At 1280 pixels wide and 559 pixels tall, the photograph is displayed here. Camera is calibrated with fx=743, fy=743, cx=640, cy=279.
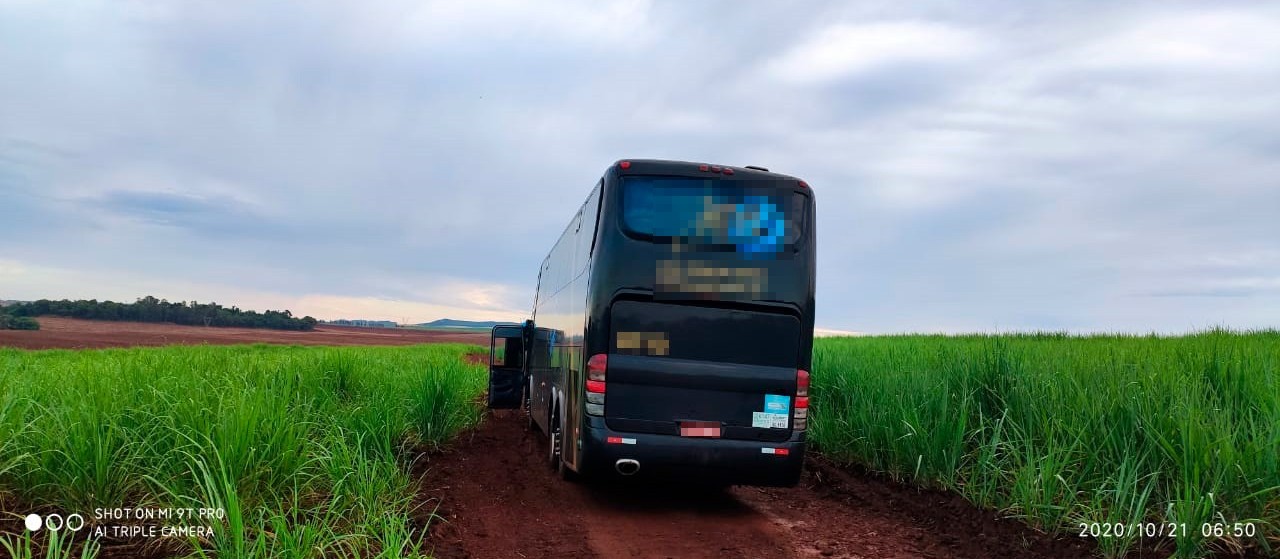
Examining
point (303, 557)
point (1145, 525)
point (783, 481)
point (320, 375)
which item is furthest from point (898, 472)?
point (320, 375)

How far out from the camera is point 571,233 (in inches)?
442

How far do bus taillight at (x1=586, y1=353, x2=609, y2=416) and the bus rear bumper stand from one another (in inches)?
8.3

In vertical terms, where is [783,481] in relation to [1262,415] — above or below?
below

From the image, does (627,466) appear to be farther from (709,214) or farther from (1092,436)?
(1092,436)

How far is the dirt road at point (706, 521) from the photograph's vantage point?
22.1 ft

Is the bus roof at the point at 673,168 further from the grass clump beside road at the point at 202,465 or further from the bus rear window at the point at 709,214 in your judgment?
the grass clump beside road at the point at 202,465

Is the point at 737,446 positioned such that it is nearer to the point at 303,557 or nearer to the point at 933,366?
the point at 303,557

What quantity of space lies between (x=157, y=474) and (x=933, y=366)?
1080 centimetres

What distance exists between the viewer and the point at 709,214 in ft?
26.3

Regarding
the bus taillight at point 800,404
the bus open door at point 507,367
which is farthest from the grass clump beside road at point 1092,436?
the bus open door at point 507,367

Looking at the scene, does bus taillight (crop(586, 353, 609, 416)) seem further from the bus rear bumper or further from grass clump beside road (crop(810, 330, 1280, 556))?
grass clump beside road (crop(810, 330, 1280, 556))

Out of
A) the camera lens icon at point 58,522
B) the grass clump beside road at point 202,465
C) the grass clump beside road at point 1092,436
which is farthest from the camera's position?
the grass clump beside road at point 1092,436

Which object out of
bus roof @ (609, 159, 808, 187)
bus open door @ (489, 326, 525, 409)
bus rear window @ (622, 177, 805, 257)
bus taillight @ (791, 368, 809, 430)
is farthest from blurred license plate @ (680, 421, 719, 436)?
bus open door @ (489, 326, 525, 409)

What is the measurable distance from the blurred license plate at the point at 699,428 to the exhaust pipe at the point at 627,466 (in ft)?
1.95
